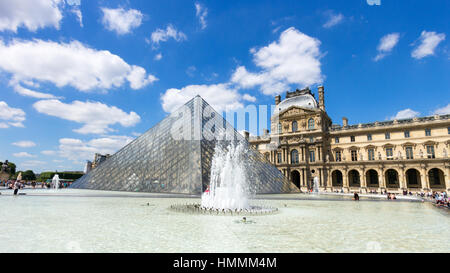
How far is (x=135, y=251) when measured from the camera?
4477mm

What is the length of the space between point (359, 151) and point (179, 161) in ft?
94.2

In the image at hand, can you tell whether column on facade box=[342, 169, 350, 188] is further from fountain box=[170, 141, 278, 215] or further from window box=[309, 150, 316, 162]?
fountain box=[170, 141, 278, 215]

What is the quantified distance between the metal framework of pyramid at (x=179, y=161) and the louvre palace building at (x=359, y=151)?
382 inches

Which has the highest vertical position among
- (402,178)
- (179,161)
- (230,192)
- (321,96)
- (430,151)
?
(321,96)

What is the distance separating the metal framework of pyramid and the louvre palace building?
972cm

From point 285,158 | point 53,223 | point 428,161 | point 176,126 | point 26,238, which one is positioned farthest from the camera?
point 285,158

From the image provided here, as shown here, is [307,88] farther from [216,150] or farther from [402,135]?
[216,150]

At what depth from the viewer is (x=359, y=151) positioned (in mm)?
36688

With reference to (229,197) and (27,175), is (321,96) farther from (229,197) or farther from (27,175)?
(27,175)

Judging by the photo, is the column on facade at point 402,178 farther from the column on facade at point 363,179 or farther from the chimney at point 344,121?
the chimney at point 344,121

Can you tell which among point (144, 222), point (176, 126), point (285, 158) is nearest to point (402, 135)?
point (285, 158)

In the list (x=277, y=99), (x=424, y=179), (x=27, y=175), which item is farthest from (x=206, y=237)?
(x=27, y=175)

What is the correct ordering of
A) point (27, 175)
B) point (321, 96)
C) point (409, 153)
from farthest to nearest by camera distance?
point (27, 175) → point (321, 96) → point (409, 153)
